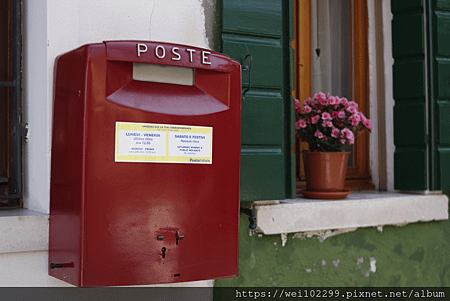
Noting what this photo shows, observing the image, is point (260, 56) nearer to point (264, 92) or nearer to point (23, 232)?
point (264, 92)

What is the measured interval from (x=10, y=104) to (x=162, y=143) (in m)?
0.87

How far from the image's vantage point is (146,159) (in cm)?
145

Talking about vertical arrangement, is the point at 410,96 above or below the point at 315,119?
above

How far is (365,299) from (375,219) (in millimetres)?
478

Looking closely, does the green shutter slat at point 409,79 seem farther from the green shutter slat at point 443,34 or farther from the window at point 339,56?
the window at point 339,56

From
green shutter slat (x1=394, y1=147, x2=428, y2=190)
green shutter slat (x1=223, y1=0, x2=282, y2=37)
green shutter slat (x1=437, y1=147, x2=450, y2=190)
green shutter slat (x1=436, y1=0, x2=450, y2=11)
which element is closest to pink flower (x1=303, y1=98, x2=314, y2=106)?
green shutter slat (x1=223, y1=0, x2=282, y2=37)

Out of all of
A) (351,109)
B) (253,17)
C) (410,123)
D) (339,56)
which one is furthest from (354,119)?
(253,17)

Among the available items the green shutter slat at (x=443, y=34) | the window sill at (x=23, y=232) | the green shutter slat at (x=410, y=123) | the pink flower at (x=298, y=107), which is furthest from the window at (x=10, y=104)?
the green shutter slat at (x=443, y=34)

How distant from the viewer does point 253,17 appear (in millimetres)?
2227

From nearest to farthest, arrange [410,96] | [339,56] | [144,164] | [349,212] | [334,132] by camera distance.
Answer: [144,164] < [349,212] < [334,132] < [410,96] < [339,56]

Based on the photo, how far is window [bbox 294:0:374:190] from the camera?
10.1 feet

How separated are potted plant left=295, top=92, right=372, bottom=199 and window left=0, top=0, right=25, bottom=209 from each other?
159 centimetres

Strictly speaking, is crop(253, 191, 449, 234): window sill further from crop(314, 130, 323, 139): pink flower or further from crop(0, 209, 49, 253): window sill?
crop(0, 209, 49, 253): window sill

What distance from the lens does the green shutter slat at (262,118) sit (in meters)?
2.21
